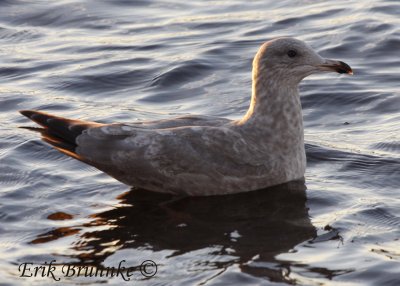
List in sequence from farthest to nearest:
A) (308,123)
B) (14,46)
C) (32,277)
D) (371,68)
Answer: (14,46) < (371,68) < (308,123) < (32,277)

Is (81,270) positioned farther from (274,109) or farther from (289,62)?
(289,62)

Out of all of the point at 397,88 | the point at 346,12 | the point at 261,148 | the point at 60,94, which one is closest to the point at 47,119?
the point at 261,148

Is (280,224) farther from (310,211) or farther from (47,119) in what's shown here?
(47,119)

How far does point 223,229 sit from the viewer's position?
763 centimetres

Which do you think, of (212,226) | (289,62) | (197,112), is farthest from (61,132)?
(197,112)

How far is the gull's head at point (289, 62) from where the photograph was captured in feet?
28.2

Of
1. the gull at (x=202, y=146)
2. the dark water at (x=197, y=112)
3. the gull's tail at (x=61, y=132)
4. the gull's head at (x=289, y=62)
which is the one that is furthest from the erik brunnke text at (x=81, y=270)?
the gull's head at (x=289, y=62)

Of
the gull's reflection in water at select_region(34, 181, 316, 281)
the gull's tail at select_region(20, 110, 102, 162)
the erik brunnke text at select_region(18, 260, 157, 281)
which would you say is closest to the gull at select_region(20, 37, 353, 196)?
the gull's tail at select_region(20, 110, 102, 162)

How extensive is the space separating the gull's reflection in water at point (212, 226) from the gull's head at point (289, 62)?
927 millimetres

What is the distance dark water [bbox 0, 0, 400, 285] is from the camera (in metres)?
7.06

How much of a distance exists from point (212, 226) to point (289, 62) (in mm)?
1711

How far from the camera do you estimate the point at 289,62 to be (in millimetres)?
8641

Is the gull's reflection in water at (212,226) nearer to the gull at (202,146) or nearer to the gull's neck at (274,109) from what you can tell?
the gull at (202,146)

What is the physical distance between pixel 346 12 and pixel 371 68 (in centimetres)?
217
